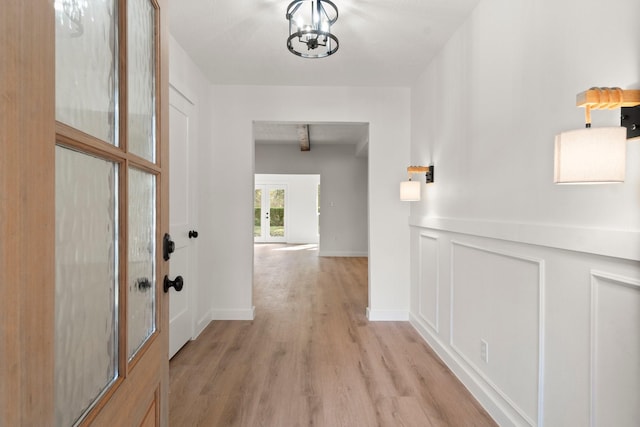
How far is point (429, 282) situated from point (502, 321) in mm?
1066

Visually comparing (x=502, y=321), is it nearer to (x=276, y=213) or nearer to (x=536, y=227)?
(x=536, y=227)

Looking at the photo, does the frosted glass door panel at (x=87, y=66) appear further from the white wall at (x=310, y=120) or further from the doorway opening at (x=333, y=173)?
the doorway opening at (x=333, y=173)

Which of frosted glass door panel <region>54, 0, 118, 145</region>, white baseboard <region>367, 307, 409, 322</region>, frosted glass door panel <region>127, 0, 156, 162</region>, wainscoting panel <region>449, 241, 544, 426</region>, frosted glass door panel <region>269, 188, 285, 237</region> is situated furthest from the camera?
frosted glass door panel <region>269, 188, 285, 237</region>

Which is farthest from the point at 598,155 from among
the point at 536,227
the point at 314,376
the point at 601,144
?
the point at 314,376

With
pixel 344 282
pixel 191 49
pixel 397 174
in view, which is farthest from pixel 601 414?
pixel 344 282

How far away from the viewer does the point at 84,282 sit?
68 cm

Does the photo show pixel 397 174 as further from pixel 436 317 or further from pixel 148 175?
pixel 148 175

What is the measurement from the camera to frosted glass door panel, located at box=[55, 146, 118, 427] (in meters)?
0.60

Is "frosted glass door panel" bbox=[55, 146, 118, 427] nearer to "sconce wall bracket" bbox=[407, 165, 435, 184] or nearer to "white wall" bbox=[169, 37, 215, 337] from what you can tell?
"white wall" bbox=[169, 37, 215, 337]

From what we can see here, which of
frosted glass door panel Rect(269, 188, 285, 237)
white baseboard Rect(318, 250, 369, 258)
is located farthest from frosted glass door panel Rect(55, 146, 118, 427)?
frosted glass door panel Rect(269, 188, 285, 237)

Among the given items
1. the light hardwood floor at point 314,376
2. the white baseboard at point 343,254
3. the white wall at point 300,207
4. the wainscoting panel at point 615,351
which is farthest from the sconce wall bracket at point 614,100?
the white wall at point 300,207

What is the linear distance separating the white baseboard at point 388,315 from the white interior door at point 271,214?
308 inches

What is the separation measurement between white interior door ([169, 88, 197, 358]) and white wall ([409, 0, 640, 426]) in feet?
6.73

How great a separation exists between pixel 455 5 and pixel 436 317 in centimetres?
221
